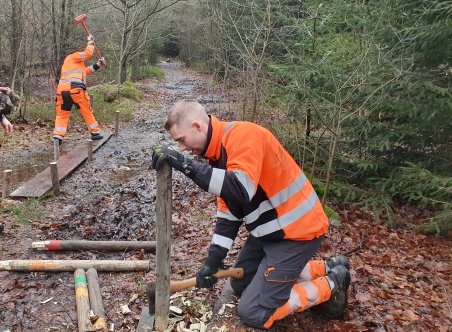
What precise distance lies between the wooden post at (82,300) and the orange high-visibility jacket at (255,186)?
1.20m

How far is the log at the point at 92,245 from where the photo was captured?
4.48 meters

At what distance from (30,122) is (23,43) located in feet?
7.52

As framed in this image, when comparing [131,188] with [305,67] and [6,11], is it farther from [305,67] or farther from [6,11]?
[6,11]

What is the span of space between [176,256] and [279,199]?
2.11 metres

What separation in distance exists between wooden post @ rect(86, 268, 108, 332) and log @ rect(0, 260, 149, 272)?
13 cm

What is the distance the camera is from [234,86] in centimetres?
1155

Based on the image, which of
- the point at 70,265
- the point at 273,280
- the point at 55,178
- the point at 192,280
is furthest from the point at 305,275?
the point at 55,178

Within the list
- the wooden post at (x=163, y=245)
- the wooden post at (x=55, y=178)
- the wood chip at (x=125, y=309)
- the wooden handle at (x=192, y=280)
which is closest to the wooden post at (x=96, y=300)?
the wood chip at (x=125, y=309)

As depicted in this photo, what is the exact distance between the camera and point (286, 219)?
2998 mm

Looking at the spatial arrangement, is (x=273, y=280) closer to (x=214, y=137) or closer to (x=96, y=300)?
(x=214, y=137)

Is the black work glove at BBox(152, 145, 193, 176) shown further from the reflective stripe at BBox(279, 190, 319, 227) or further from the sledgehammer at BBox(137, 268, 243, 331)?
the sledgehammer at BBox(137, 268, 243, 331)

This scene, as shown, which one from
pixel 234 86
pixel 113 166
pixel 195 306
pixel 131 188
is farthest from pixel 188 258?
pixel 234 86

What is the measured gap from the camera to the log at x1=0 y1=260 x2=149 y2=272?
3984 mm

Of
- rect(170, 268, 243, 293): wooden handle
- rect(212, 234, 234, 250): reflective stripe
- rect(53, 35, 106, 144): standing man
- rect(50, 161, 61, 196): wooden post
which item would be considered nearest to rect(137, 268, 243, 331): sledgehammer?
rect(170, 268, 243, 293): wooden handle
